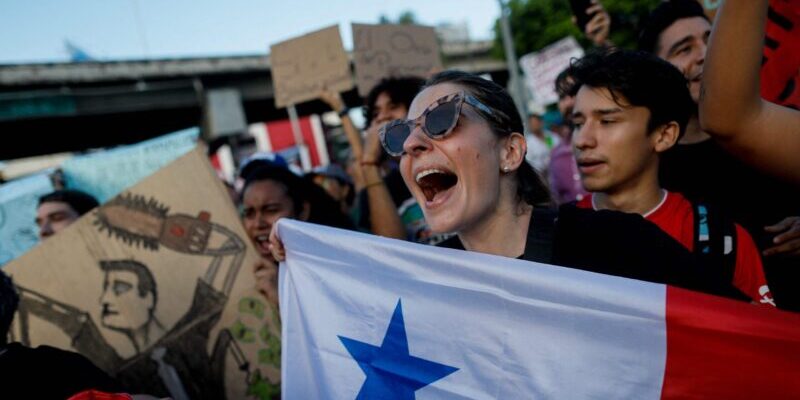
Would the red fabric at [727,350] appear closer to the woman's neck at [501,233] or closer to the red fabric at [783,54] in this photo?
the woman's neck at [501,233]

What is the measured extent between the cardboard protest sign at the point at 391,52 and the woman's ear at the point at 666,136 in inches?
78.6

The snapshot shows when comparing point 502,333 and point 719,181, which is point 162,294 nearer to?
point 502,333

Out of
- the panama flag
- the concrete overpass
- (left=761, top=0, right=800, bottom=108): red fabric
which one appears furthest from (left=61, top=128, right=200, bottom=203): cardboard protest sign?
the concrete overpass

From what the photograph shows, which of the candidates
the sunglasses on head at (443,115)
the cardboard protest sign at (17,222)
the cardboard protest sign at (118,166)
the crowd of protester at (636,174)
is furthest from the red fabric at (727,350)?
the cardboard protest sign at (17,222)

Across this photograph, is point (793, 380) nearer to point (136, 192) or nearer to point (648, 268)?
point (648, 268)

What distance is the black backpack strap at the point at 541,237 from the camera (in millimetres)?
1390

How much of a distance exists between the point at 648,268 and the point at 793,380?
0.35 metres

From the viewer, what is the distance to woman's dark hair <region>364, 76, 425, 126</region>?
2883 millimetres

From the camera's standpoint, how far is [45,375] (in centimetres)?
135

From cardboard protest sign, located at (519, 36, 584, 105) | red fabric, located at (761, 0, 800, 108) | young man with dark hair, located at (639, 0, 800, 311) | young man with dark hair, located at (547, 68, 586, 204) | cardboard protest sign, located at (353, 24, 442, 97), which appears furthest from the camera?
cardboard protest sign, located at (519, 36, 584, 105)

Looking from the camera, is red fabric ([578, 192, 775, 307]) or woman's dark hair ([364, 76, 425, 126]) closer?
red fabric ([578, 192, 775, 307])

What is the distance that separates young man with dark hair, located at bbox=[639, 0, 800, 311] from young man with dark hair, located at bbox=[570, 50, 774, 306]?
22 cm

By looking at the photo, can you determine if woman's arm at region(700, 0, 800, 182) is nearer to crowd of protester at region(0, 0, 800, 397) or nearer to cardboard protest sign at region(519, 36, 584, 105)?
crowd of protester at region(0, 0, 800, 397)

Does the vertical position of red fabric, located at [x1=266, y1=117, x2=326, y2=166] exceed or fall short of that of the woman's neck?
it exceeds it
